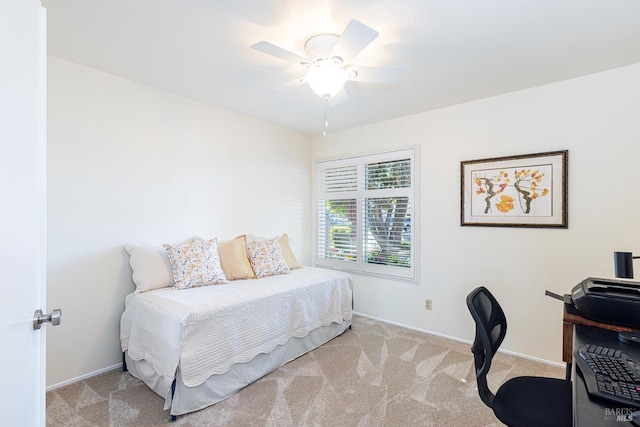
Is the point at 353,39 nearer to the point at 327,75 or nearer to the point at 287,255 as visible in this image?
the point at 327,75

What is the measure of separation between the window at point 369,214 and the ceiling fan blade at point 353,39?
204 centimetres

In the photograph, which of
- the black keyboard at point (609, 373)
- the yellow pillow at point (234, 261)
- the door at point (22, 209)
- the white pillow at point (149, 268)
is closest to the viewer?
the door at point (22, 209)

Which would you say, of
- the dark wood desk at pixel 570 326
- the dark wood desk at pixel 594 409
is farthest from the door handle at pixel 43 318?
the dark wood desk at pixel 570 326

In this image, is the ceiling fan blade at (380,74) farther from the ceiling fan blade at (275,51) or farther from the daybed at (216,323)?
the daybed at (216,323)

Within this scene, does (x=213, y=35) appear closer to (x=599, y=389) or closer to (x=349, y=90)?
(x=349, y=90)

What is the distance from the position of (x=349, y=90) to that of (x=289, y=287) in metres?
1.93

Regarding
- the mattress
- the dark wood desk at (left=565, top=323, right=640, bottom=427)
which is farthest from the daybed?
the dark wood desk at (left=565, top=323, right=640, bottom=427)

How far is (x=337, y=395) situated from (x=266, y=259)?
4.94 ft

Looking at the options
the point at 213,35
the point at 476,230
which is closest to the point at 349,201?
the point at 476,230

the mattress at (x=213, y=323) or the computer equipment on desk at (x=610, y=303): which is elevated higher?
the computer equipment on desk at (x=610, y=303)

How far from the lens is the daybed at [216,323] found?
204cm

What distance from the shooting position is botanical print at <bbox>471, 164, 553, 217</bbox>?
276cm

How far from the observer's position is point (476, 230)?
314 centimetres

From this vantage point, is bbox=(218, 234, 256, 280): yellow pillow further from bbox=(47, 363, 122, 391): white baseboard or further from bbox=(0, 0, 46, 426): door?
bbox=(0, 0, 46, 426): door
